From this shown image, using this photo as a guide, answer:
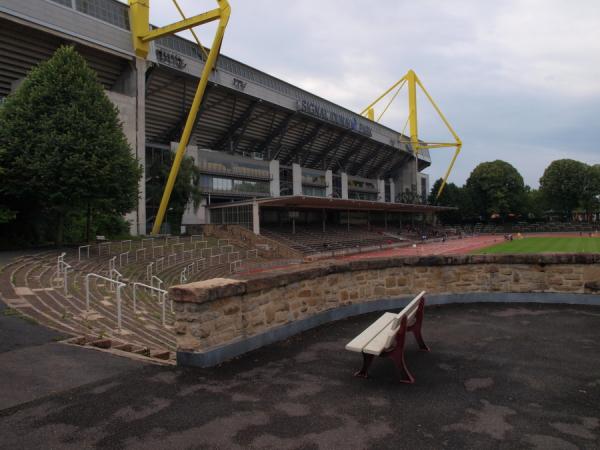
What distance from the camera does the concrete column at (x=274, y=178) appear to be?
5706cm

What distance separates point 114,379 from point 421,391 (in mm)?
3159

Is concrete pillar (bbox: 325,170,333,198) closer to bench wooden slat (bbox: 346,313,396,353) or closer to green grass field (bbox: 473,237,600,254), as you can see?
green grass field (bbox: 473,237,600,254)

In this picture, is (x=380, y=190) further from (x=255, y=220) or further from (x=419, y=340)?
(x=419, y=340)

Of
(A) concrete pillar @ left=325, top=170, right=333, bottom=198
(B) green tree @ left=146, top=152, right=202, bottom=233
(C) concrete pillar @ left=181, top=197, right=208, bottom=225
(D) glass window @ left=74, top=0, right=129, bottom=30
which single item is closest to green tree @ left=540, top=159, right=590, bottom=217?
(A) concrete pillar @ left=325, top=170, right=333, bottom=198

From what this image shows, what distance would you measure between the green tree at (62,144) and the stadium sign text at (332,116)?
1361 inches

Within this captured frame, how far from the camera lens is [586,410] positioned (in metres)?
3.54

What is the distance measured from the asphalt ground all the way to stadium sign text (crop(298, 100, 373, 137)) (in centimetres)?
5030

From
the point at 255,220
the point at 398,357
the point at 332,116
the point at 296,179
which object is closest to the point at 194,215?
the point at 255,220

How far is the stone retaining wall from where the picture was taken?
4668mm

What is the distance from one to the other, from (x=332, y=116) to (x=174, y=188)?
93.4ft

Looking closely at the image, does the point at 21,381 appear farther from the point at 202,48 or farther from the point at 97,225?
the point at 202,48

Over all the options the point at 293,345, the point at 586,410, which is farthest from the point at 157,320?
the point at 586,410

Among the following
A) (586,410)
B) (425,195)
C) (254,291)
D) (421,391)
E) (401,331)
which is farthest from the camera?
(425,195)

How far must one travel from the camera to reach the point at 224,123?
49344 mm
